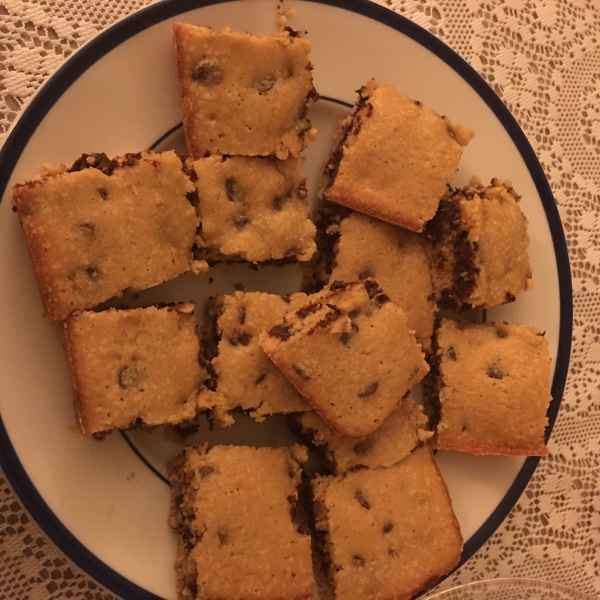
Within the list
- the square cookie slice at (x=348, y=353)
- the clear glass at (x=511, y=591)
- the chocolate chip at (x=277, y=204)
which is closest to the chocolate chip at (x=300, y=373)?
the square cookie slice at (x=348, y=353)

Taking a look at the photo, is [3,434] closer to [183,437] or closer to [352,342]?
[183,437]

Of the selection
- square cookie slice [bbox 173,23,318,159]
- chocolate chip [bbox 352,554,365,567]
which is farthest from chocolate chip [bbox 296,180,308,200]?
chocolate chip [bbox 352,554,365,567]

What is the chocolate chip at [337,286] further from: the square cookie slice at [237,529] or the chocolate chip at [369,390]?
the square cookie slice at [237,529]

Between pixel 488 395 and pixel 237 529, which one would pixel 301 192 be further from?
pixel 237 529

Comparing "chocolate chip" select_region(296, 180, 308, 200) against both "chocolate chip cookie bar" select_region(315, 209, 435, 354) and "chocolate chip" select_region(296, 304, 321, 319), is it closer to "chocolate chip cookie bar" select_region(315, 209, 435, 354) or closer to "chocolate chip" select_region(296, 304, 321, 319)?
"chocolate chip cookie bar" select_region(315, 209, 435, 354)

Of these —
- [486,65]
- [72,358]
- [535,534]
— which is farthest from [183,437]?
[486,65]

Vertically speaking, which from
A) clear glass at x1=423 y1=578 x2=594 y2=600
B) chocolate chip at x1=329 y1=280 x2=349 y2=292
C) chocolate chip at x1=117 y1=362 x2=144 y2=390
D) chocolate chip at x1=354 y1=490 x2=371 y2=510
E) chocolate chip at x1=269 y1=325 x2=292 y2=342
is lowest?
clear glass at x1=423 y1=578 x2=594 y2=600

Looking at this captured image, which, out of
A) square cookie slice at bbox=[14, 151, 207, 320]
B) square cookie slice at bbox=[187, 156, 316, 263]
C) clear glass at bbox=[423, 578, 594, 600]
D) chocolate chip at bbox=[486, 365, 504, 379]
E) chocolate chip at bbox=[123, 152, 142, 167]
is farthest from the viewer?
clear glass at bbox=[423, 578, 594, 600]
